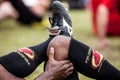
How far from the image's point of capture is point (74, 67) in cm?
304

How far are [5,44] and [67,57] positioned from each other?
9.37 ft

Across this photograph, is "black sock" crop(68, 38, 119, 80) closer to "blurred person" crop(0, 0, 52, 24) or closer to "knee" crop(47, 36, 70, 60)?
"knee" crop(47, 36, 70, 60)

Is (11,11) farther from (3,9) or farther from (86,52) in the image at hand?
(86,52)

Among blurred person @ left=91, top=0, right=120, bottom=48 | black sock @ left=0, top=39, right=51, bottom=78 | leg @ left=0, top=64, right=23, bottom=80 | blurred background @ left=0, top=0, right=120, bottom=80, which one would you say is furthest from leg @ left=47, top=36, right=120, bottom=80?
blurred person @ left=91, top=0, right=120, bottom=48

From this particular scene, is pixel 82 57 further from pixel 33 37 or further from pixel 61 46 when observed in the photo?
pixel 33 37

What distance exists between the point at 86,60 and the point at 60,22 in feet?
1.33

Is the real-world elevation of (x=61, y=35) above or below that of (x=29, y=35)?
above

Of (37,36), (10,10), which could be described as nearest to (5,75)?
(37,36)

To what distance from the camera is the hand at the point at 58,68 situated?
3016 mm

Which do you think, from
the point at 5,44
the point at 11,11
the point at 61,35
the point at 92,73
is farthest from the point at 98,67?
the point at 11,11

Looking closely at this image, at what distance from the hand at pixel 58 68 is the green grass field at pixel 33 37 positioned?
93 cm

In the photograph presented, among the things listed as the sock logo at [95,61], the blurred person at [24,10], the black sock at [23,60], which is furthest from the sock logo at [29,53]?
the blurred person at [24,10]

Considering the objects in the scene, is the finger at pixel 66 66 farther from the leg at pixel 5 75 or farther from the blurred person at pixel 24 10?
the blurred person at pixel 24 10

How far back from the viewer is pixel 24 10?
7605mm
